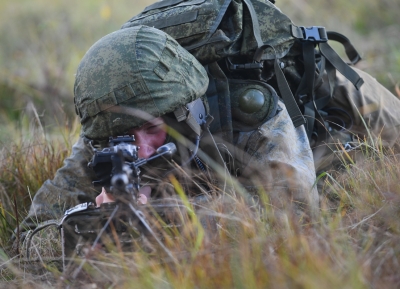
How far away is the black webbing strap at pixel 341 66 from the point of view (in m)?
3.26

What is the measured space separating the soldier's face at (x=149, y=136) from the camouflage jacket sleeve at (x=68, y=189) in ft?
2.09

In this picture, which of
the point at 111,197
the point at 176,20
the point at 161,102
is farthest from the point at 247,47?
the point at 111,197

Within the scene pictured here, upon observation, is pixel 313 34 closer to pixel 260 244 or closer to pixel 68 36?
pixel 260 244

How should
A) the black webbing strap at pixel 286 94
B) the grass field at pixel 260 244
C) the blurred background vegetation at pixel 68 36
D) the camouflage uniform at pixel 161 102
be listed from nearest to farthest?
the grass field at pixel 260 244 → the camouflage uniform at pixel 161 102 → the black webbing strap at pixel 286 94 → the blurred background vegetation at pixel 68 36

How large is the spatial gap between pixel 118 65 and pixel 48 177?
1.37 metres

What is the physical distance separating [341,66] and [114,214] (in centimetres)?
190

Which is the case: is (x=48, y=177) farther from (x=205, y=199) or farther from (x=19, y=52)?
(x=19, y=52)

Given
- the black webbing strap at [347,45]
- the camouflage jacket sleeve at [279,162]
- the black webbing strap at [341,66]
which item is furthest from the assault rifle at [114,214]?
the black webbing strap at [347,45]

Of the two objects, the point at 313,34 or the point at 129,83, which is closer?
the point at 129,83

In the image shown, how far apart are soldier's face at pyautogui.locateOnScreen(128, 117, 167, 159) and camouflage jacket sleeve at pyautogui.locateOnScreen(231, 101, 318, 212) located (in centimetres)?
42

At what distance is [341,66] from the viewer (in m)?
3.30

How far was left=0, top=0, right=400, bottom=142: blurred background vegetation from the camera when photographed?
6.54 meters

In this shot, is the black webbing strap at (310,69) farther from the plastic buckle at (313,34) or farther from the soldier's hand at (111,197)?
the soldier's hand at (111,197)

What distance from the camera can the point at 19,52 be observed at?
816cm
